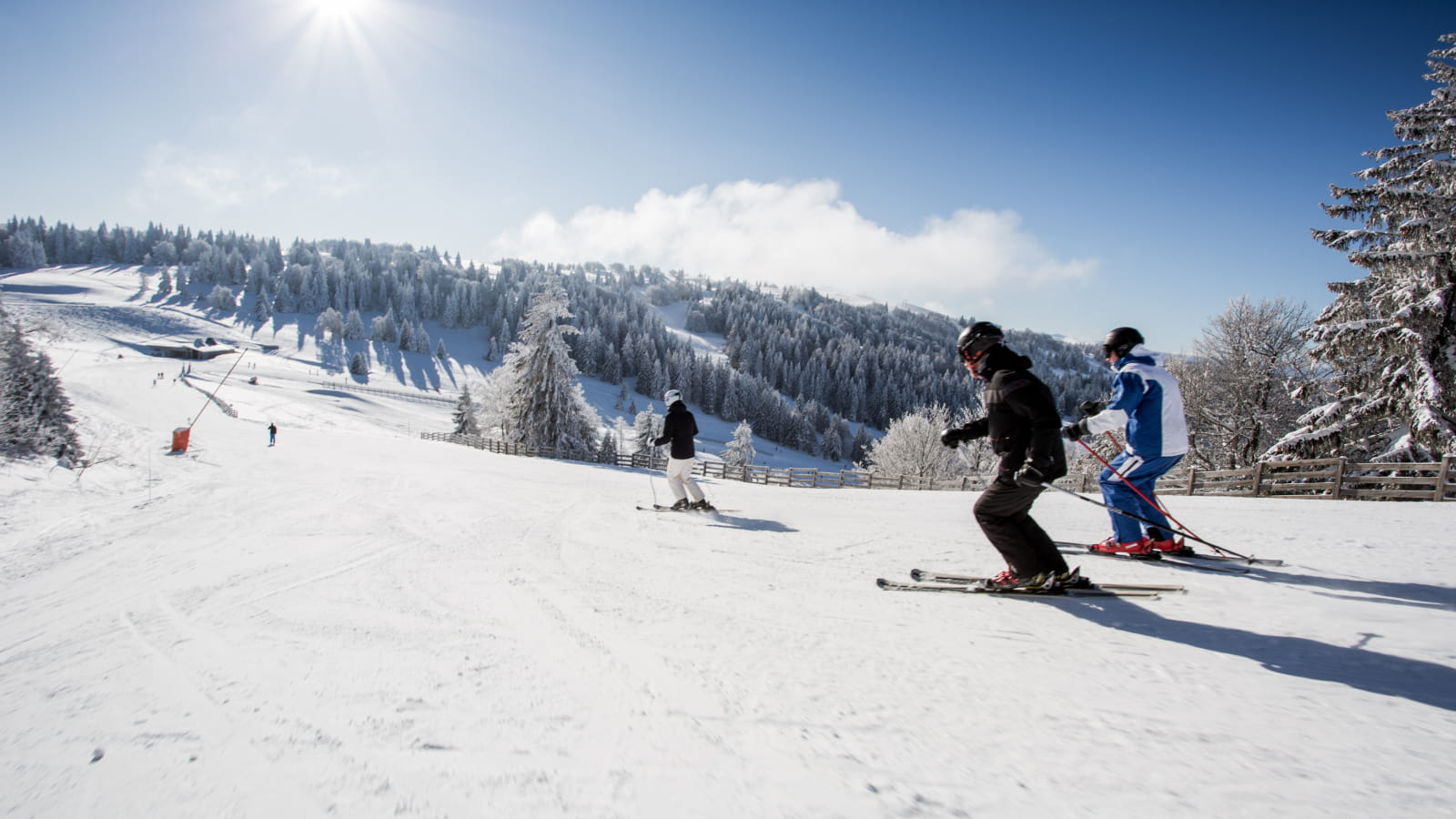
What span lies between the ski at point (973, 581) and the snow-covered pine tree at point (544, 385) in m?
29.3

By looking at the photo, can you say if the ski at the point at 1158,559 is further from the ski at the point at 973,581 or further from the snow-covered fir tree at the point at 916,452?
the snow-covered fir tree at the point at 916,452

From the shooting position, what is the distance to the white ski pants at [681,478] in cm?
853

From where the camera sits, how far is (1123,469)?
529cm

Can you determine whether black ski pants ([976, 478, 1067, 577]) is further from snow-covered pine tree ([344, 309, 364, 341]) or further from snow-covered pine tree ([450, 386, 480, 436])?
snow-covered pine tree ([344, 309, 364, 341])

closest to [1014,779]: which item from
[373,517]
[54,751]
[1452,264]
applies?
[54,751]

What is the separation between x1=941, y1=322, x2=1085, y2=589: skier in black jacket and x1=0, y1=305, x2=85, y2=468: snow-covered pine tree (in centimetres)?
1280

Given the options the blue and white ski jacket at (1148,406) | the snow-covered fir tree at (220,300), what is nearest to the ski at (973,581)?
the blue and white ski jacket at (1148,406)

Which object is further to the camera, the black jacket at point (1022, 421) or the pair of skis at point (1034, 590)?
the pair of skis at point (1034, 590)

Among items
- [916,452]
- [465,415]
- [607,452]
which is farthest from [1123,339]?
[465,415]

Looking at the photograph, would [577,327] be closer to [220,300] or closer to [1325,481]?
[220,300]

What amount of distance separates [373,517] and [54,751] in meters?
4.88

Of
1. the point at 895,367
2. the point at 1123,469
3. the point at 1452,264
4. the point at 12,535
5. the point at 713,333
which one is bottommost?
the point at 12,535

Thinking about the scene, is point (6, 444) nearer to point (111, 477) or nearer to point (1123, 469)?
point (111, 477)

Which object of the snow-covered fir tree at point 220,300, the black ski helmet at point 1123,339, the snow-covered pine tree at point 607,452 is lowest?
the snow-covered pine tree at point 607,452
